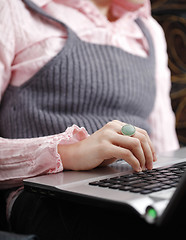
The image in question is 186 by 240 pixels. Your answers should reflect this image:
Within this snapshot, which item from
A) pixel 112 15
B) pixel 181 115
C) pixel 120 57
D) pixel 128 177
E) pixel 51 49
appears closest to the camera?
pixel 128 177

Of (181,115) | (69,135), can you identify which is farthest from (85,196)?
(181,115)

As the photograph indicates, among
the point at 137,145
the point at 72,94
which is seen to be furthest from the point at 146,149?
the point at 72,94

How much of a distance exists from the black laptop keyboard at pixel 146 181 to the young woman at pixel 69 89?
0.05 metres

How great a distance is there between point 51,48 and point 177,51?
803 millimetres

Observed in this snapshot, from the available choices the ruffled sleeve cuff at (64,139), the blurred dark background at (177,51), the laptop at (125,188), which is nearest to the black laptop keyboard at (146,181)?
the laptop at (125,188)

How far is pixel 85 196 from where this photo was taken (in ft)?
1.69

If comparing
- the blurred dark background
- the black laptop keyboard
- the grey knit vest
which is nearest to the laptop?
the black laptop keyboard

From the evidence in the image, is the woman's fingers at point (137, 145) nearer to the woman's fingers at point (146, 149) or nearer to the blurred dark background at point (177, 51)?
the woman's fingers at point (146, 149)

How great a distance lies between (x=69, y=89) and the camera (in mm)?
890

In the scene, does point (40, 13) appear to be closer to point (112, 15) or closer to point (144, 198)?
point (112, 15)

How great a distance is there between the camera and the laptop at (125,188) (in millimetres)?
430

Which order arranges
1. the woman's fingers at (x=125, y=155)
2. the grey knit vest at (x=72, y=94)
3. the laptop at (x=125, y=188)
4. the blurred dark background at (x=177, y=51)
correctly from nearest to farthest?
the laptop at (x=125, y=188), the woman's fingers at (x=125, y=155), the grey knit vest at (x=72, y=94), the blurred dark background at (x=177, y=51)

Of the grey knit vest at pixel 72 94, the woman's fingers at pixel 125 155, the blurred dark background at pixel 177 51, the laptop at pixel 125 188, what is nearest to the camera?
the laptop at pixel 125 188

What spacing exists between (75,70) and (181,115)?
764mm
